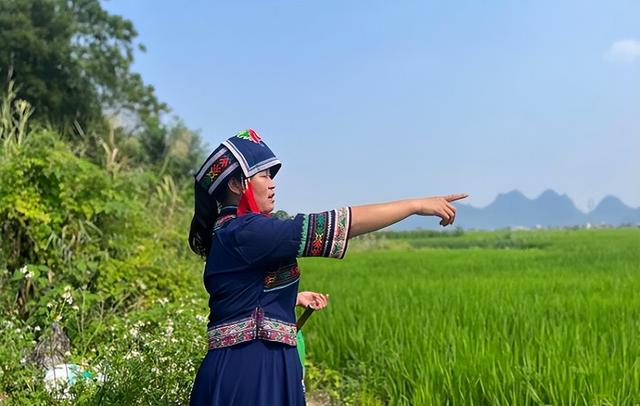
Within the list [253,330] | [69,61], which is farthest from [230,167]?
[69,61]

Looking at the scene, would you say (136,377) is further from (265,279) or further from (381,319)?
(381,319)

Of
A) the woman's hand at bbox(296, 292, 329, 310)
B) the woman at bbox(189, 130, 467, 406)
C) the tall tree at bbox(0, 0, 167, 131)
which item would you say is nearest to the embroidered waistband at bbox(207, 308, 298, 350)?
the woman at bbox(189, 130, 467, 406)

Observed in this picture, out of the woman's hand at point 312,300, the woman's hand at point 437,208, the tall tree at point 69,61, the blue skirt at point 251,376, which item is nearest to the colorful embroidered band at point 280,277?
the blue skirt at point 251,376

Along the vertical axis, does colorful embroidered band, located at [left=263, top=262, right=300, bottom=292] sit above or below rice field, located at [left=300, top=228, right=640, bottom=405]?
above

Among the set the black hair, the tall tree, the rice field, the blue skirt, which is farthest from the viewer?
the tall tree

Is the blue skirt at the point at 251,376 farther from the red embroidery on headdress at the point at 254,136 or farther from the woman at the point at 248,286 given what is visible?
the red embroidery on headdress at the point at 254,136

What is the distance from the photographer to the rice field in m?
3.38

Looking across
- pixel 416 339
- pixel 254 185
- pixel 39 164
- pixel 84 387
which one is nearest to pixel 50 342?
pixel 84 387

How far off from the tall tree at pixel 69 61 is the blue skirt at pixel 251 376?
15952mm

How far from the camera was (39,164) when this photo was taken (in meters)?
5.16

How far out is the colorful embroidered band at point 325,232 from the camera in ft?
6.16

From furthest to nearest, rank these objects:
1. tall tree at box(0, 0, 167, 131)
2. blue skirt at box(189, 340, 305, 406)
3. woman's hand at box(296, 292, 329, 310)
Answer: tall tree at box(0, 0, 167, 131) → woman's hand at box(296, 292, 329, 310) → blue skirt at box(189, 340, 305, 406)

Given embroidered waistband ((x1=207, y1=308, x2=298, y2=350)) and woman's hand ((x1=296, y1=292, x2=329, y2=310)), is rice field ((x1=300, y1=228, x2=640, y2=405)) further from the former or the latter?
embroidered waistband ((x1=207, y1=308, x2=298, y2=350))

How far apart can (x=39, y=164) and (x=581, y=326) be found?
3.95 m
